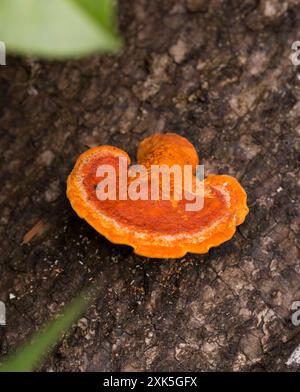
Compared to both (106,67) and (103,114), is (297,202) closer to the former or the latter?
(103,114)

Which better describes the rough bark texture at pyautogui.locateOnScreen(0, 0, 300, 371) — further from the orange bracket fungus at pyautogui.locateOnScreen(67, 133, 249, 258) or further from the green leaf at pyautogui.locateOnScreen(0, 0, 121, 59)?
the green leaf at pyautogui.locateOnScreen(0, 0, 121, 59)

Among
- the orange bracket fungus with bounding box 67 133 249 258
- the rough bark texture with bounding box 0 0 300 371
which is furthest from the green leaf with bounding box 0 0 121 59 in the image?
the rough bark texture with bounding box 0 0 300 371

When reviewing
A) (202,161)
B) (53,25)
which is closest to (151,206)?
(202,161)

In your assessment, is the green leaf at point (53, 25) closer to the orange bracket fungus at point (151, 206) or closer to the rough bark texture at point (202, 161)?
the orange bracket fungus at point (151, 206)

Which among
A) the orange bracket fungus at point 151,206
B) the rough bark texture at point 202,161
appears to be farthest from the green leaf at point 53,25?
the rough bark texture at point 202,161

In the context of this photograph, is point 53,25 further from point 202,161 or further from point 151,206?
point 202,161
